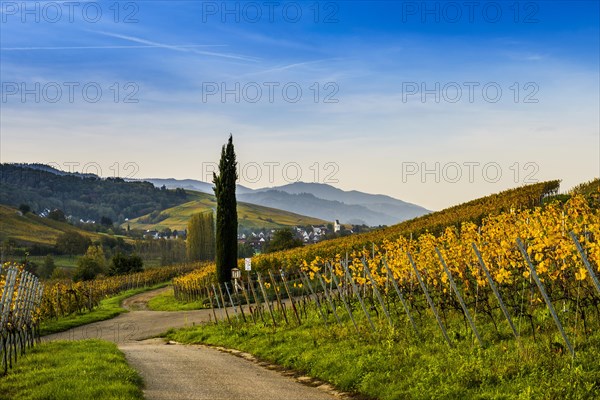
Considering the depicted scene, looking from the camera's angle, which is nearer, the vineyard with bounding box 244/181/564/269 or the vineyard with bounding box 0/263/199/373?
the vineyard with bounding box 0/263/199/373

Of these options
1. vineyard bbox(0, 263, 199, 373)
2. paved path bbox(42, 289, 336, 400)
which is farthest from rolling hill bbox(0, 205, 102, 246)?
paved path bbox(42, 289, 336, 400)

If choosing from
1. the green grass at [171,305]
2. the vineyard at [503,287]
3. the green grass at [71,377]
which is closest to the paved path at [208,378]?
the green grass at [71,377]

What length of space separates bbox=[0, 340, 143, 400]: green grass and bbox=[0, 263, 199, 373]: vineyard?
0.77 m

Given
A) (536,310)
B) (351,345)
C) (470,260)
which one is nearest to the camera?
(536,310)

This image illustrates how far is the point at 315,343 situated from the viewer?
1694 centimetres

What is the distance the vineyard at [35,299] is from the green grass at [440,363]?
7.06 metres

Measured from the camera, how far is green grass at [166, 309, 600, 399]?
10.0m

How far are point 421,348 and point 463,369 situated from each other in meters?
2.25

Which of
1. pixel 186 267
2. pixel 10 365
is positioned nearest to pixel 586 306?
pixel 10 365

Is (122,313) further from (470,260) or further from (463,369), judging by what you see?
(463,369)

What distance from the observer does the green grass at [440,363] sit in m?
10.0

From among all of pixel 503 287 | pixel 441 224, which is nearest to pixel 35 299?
pixel 503 287

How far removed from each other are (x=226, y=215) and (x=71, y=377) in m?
32.1

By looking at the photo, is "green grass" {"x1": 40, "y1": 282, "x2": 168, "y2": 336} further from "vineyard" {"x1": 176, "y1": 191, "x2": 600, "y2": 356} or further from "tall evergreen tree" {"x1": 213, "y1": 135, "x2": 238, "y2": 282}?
"vineyard" {"x1": 176, "y1": 191, "x2": 600, "y2": 356}
